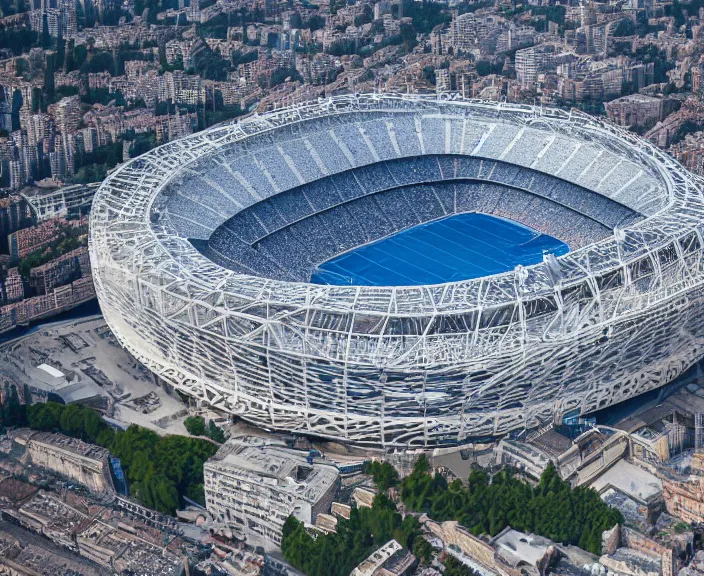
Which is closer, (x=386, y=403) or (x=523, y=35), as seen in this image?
(x=386, y=403)

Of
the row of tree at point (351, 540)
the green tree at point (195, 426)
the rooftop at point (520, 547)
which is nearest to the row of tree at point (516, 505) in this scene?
the rooftop at point (520, 547)

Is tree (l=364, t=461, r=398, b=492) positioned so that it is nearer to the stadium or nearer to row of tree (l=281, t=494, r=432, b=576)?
the stadium

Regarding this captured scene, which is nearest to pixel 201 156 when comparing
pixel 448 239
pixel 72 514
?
pixel 448 239

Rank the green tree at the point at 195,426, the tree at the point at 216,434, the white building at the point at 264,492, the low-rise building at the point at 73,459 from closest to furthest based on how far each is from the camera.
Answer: the white building at the point at 264,492 → the low-rise building at the point at 73,459 → the tree at the point at 216,434 → the green tree at the point at 195,426

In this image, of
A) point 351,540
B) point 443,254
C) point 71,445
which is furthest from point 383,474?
point 443,254

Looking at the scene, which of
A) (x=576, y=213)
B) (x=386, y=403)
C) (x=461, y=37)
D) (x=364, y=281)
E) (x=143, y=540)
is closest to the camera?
(x=143, y=540)

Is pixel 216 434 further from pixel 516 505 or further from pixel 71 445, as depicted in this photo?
pixel 516 505

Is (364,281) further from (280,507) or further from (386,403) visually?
(280,507)

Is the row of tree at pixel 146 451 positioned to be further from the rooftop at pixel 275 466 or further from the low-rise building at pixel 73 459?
the rooftop at pixel 275 466
